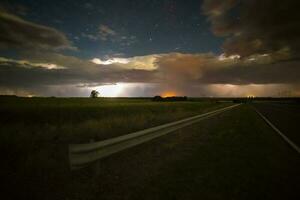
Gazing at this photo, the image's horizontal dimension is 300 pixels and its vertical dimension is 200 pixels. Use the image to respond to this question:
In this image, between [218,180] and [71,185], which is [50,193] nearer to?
[71,185]

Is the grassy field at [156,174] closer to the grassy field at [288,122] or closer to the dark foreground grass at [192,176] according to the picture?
the dark foreground grass at [192,176]

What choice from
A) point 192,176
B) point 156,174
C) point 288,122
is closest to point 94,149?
point 156,174

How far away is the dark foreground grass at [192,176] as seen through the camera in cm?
378

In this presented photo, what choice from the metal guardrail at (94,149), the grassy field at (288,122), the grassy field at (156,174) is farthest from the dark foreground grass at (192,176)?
the grassy field at (288,122)

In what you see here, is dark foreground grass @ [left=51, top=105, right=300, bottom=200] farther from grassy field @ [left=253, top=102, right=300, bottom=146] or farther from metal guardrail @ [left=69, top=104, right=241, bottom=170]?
grassy field @ [left=253, top=102, right=300, bottom=146]

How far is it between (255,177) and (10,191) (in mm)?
4910

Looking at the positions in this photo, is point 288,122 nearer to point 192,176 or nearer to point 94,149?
point 192,176

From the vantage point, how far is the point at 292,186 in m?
4.11

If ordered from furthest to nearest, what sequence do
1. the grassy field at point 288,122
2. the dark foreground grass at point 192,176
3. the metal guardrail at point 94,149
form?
1. the grassy field at point 288,122
2. the metal guardrail at point 94,149
3. the dark foreground grass at point 192,176

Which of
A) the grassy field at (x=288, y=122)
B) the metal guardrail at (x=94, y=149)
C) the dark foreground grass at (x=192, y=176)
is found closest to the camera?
the dark foreground grass at (x=192, y=176)

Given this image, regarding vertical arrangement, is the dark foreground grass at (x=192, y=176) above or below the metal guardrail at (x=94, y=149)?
below

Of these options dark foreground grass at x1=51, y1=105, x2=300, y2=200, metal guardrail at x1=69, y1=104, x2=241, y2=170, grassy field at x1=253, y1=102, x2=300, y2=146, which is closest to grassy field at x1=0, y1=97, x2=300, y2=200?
dark foreground grass at x1=51, y1=105, x2=300, y2=200

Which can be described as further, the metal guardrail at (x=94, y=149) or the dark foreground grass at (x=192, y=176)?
the metal guardrail at (x=94, y=149)

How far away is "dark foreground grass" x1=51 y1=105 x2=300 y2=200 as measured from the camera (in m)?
3.78
